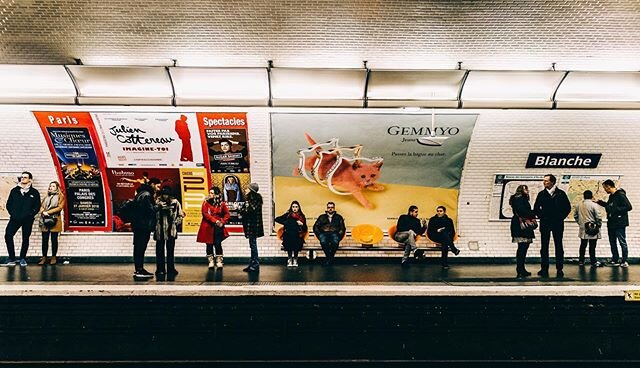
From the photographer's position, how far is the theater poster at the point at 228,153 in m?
9.09

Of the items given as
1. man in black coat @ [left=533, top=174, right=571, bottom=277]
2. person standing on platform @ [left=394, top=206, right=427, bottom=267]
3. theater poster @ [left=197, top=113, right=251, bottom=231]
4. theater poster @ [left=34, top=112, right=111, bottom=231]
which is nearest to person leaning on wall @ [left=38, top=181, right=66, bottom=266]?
theater poster @ [left=34, top=112, right=111, bottom=231]

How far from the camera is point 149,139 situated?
360 inches

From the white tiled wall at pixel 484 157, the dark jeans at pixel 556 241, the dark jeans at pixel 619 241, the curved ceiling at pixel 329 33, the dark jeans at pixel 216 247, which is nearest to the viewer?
the curved ceiling at pixel 329 33

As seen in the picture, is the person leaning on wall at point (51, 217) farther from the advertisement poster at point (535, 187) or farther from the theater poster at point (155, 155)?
the advertisement poster at point (535, 187)

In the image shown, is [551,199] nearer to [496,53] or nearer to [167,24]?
[496,53]

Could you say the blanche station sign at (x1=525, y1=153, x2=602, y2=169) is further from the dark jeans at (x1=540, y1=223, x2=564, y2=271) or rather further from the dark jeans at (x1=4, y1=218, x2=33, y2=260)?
the dark jeans at (x1=4, y1=218, x2=33, y2=260)

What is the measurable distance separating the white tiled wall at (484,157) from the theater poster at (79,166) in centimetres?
18

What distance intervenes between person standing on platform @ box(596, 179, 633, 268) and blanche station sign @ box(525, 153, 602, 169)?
23.2 inches

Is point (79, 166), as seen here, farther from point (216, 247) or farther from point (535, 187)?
point (535, 187)

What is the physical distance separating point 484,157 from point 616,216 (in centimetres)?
270
